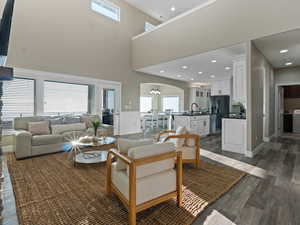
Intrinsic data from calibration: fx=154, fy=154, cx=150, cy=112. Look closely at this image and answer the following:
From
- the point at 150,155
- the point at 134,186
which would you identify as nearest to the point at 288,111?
the point at 150,155

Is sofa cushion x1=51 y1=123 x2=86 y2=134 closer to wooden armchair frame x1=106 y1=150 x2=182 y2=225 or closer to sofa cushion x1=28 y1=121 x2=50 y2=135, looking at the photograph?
sofa cushion x1=28 y1=121 x2=50 y2=135

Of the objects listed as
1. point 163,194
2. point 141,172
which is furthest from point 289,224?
point 141,172

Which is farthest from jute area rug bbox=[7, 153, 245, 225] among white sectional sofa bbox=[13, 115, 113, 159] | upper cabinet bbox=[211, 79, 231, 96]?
upper cabinet bbox=[211, 79, 231, 96]

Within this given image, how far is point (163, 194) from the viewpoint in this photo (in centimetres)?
179

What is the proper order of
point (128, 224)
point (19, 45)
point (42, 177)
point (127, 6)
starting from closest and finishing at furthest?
point (128, 224)
point (42, 177)
point (19, 45)
point (127, 6)

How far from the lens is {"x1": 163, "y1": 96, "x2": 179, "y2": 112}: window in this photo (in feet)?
37.1

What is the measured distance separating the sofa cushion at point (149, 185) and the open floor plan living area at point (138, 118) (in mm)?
13

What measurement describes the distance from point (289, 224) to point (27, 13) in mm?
7052

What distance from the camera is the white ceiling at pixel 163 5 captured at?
6.67m

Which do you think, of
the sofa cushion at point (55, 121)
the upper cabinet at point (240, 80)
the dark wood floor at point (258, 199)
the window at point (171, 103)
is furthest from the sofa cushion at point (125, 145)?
the window at point (171, 103)

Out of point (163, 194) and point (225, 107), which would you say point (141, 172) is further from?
point (225, 107)

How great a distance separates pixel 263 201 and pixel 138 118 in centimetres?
594

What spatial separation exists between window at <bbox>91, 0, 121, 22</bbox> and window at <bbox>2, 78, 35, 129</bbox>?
3.66m

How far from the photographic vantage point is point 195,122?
5984 mm
